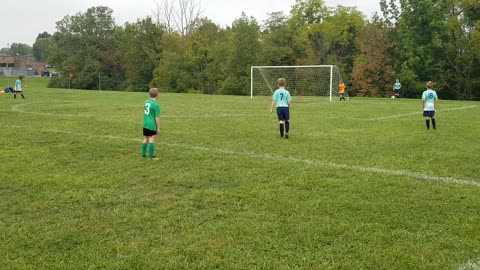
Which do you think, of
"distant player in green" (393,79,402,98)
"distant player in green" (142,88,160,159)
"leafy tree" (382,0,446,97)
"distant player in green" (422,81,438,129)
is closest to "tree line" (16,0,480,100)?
"leafy tree" (382,0,446,97)

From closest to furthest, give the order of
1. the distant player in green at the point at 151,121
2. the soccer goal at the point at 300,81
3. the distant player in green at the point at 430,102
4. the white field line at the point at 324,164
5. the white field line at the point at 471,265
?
the white field line at the point at 471,265 → the white field line at the point at 324,164 → the distant player in green at the point at 151,121 → the distant player in green at the point at 430,102 → the soccer goal at the point at 300,81

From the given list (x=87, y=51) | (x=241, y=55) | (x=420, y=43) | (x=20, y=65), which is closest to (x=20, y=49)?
(x=20, y=65)

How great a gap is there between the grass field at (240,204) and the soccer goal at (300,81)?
26477mm

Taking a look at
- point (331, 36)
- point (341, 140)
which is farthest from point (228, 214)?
point (331, 36)

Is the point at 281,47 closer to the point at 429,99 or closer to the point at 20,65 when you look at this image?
the point at 429,99

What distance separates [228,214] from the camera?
5.16 m

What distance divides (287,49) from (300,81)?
55.2 feet

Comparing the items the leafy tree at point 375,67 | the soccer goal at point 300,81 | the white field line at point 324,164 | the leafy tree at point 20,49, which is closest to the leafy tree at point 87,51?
the soccer goal at point 300,81

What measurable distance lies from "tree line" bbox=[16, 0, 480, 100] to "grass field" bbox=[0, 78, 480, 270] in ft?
128

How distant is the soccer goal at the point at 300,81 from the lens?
3694 centimetres

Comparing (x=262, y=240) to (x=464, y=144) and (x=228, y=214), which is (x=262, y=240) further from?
(x=464, y=144)

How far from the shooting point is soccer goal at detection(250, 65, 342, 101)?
121 ft

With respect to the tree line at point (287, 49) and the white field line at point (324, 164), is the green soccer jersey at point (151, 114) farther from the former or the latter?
the tree line at point (287, 49)

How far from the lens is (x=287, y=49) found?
54344 mm
